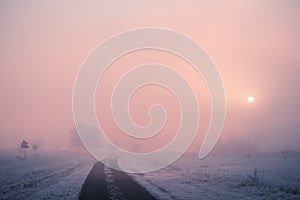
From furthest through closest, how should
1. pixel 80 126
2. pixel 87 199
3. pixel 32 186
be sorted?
pixel 80 126, pixel 32 186, pixel 87 199

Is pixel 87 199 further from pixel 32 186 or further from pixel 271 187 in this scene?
pixel 271 187

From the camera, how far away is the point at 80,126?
173500 millimetres

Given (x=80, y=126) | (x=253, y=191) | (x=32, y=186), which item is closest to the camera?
(x=253, y=191)

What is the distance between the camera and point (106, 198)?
870 inches

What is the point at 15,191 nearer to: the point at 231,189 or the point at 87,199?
the point at 87,199

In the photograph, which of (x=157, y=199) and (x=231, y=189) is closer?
(x=157, y=199)

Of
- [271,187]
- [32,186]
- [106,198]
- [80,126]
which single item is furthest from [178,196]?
[80,126]

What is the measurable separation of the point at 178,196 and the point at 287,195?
324 inches

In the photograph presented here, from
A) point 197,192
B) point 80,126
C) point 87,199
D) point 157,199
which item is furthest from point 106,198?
point 80,126

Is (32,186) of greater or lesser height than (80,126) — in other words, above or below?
below

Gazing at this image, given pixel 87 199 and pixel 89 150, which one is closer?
pixel 87 199

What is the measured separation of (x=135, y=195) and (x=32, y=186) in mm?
11290

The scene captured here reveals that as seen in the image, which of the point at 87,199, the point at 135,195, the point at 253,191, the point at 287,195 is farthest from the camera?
the point at 253,191

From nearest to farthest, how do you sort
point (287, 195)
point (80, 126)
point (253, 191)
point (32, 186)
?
point (287, 195)
point (253, 191)
point (32, 186)
point (80, 126)
